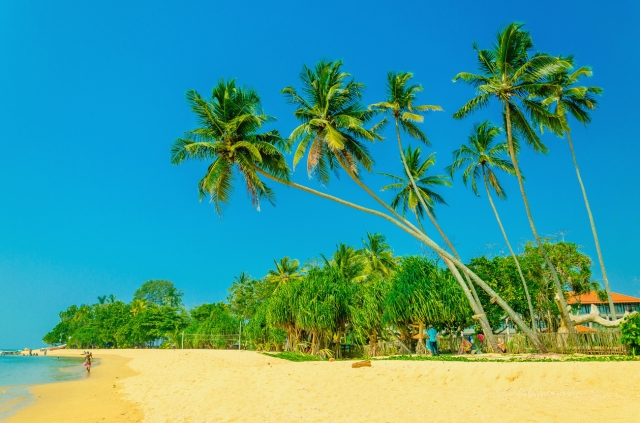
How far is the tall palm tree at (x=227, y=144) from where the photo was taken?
1761cm

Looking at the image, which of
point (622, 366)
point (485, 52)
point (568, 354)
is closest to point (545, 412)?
point (622, 366)

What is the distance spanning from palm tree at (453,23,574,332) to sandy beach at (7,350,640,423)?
29.5 ft

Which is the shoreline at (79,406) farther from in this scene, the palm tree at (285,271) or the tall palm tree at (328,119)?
the palm tree at (285,271)

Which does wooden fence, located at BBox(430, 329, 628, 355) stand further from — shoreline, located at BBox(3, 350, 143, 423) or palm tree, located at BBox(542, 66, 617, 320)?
shoreline, located at BBox(3, 350, 143, 423)

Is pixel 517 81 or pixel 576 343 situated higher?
pixel 517 81

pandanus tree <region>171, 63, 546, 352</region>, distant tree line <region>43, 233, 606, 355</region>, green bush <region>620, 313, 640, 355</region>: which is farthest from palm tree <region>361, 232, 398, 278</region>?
green bush <region>620, 313, 640, 355</region>

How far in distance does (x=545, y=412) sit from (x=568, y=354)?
33.1 feet

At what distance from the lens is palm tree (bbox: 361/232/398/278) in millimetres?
35906

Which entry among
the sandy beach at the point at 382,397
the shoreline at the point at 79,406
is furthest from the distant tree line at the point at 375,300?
the shoreline at the point at 79,406

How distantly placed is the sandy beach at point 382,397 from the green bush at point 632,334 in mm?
3126

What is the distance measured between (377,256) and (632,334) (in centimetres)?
2392

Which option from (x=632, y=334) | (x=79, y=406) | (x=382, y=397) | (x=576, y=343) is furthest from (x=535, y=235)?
(x=79, y=406)

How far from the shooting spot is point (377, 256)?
36.3m

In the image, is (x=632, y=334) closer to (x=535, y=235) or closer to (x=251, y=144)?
(x=535, y=235)
